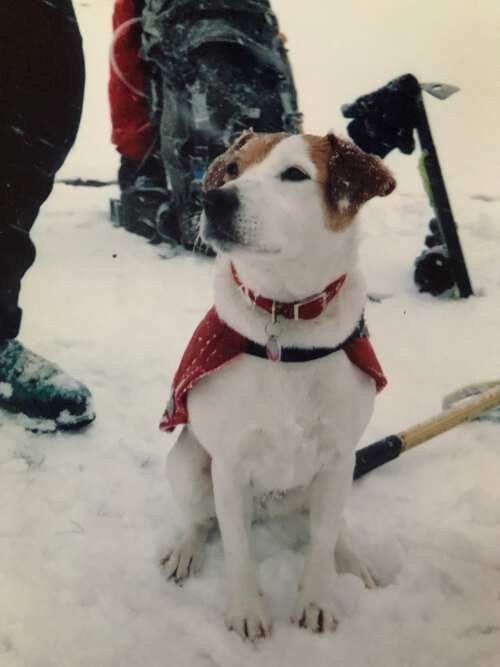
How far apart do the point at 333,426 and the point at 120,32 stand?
108 inches

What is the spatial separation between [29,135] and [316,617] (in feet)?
4.88

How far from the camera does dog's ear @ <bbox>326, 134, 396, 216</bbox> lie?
3.93 feet

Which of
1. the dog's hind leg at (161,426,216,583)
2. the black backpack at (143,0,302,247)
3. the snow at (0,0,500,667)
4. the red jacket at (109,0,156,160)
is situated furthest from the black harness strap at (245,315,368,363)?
the red jacket at (109,0,156,160)

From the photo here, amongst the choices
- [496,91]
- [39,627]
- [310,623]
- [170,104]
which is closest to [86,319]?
[170,104]

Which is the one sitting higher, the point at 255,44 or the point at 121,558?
the point at 255,44

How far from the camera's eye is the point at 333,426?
121 cm

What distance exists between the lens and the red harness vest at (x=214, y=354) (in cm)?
121

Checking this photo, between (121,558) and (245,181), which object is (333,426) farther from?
(121,558)

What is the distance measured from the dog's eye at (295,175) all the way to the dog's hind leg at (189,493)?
62 centimetres

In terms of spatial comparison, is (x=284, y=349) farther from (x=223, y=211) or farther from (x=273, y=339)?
(x=223, y=211)

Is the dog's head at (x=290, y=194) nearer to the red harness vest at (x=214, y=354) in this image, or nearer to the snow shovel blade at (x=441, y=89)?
the red harness vest at (x=214, y=354)

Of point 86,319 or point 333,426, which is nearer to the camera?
point 333,426

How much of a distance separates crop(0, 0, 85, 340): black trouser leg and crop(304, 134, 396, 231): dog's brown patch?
0.90 metres

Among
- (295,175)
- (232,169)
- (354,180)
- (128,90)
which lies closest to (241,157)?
(232,169)
